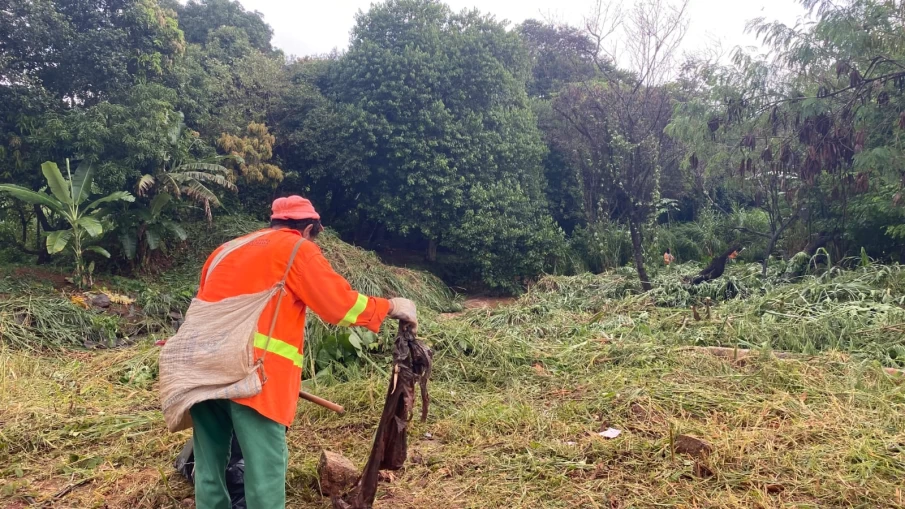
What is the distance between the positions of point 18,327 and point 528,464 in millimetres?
5449

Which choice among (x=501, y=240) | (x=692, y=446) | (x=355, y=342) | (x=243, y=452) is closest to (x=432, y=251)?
(x=501, y=240)

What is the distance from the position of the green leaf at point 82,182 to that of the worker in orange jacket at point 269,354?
23.9 ft

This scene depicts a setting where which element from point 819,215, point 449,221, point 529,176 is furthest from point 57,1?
point 819,215

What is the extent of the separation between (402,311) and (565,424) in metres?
1.61

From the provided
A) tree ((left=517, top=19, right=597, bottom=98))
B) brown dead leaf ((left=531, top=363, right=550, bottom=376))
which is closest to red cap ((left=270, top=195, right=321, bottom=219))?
brown dead leaf ((left=531, top=363, right=550, bottom=376))

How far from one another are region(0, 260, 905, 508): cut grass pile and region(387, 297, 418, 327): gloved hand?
97 centimetres

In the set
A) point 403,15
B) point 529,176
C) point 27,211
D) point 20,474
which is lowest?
point 20,474

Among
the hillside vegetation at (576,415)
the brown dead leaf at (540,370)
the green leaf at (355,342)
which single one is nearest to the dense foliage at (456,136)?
the hillside vegetation at (576,415)

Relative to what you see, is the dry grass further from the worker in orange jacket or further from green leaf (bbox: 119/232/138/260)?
green leaf (bbox: 119/232/138/260)

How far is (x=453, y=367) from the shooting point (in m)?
4.86

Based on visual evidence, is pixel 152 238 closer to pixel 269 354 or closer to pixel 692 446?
pixel 269 354

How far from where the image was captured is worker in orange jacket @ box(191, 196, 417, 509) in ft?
7.45

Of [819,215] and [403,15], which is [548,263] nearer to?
[819,215]

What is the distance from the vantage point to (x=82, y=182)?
8.59 m
